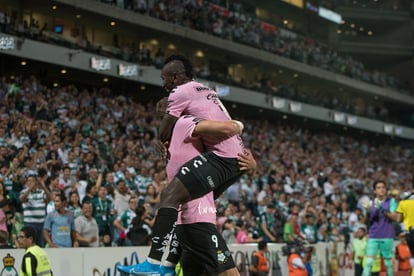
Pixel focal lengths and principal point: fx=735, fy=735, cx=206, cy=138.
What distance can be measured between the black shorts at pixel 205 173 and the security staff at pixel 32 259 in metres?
4.98

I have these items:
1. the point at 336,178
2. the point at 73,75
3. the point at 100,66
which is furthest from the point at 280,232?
the point at 73,75

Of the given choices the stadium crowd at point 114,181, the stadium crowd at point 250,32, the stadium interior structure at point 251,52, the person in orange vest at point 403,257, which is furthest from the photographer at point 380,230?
the stadium crowd at point 250,32

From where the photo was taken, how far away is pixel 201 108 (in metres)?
6.14

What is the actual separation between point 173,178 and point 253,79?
3977cm

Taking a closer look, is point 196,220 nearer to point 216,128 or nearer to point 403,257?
point 216,128

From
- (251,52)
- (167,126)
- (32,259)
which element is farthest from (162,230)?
(251,52)

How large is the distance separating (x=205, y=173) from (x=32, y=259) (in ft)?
16.8

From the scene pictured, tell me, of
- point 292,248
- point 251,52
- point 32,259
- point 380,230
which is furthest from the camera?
point 251,52

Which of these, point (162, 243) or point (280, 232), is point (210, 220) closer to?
point (162, 243)

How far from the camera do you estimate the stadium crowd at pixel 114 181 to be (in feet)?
44.7

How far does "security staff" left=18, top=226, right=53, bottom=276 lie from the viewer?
10.1 meters

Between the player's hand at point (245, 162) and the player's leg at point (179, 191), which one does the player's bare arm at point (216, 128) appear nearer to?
the player's leg at point (179, 191)

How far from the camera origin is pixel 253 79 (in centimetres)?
4541

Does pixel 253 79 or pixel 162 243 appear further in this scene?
pixel 253 79
